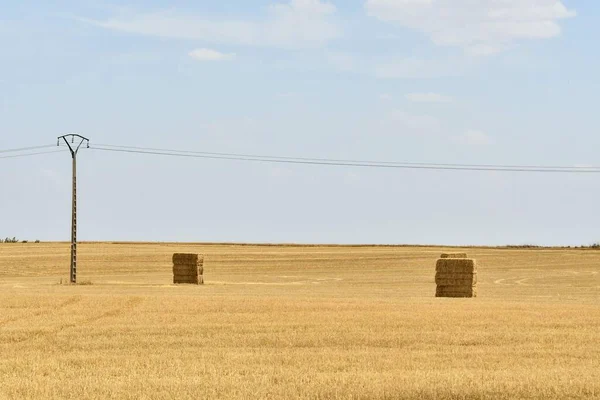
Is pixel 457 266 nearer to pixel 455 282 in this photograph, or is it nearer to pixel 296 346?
pixel 455 282

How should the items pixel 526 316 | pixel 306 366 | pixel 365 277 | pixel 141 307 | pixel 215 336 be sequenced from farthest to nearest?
pixel 365 277 → pixel 141 307 → pixel 526 316 → pixel 215 336 → pixel 306 366

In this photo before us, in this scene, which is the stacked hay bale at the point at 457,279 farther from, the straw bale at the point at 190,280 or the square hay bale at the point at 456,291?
the straw bale at the point at 190,280

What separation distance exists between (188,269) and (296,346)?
3035 cm

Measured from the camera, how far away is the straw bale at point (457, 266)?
43094mm

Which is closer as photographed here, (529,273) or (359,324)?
(359,324)

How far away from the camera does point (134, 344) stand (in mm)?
23734

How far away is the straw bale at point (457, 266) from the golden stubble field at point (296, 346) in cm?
163

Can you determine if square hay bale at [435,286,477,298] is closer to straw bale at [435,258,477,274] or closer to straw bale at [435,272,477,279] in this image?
straw bale at [435,272,477,279]

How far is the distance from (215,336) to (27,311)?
9.03 metres

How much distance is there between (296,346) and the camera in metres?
23.4

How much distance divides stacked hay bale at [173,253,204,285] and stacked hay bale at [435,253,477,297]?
14.2 m

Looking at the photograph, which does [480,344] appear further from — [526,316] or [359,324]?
[526,316]

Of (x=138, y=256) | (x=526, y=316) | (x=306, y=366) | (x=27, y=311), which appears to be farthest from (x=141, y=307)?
(x=138, y=256)

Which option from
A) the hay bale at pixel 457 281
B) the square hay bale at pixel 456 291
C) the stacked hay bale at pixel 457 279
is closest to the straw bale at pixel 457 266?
the stacked hay bale at pixel 457 279
